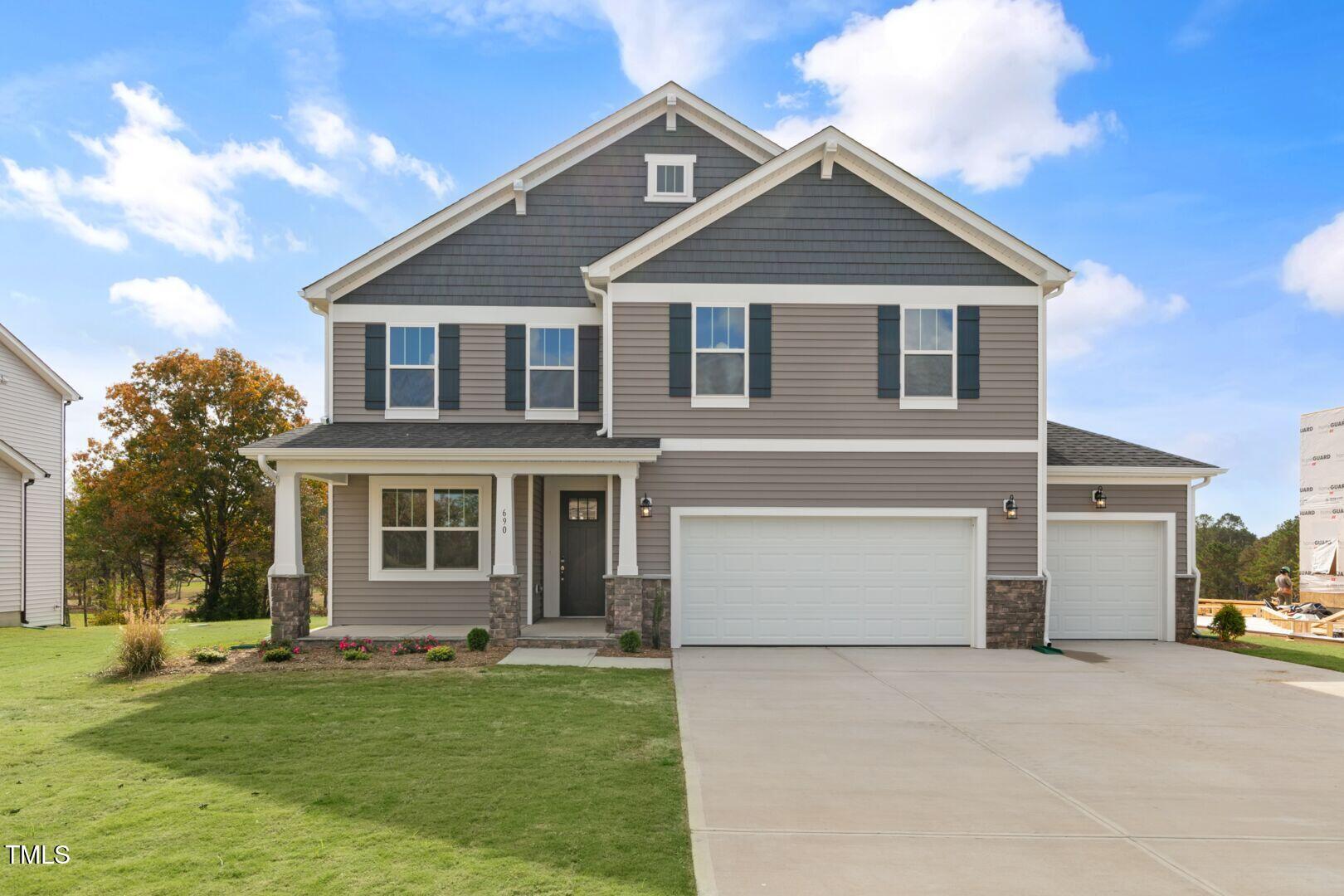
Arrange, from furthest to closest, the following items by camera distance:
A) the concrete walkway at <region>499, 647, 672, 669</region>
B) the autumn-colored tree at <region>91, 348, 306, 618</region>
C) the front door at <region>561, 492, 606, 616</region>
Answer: the autumn-colored tree at <region>91, 348, 306, 618</region> → the front door at <region>561, 492, 606, 616</region> → the concrete walkway at <region>499, 647, 672, 669</region>

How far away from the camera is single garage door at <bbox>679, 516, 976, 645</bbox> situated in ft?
44.5

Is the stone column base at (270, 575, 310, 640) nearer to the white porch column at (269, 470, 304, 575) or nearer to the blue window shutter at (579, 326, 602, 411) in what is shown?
the white porch column at (269, 470, 304, 575)

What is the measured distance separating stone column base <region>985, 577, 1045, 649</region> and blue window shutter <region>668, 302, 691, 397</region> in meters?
5.88

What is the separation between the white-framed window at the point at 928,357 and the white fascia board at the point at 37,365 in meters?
21.2

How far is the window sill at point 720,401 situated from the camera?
44.4 feet

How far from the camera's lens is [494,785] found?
233 inches

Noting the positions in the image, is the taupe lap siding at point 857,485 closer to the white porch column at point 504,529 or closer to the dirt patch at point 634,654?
the dirt patch at point 634,654

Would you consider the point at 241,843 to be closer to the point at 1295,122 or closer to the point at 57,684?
the point at 57,684

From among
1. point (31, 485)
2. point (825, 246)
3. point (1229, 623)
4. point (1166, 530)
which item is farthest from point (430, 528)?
point (1229, 623)

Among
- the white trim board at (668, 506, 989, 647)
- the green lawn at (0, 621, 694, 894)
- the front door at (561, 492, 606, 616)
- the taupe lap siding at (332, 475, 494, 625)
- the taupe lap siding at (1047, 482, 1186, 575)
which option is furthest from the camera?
the front door at (561, 492, 606, 616)

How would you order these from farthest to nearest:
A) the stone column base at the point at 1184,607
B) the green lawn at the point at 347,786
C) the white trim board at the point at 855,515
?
the stone column base at the point at 1184,607
the white trim board at the point at 855,515
the green lawn at the point at 347,786

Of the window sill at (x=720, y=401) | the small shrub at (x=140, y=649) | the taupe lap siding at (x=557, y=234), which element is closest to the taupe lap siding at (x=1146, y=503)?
the window sill at (x=720, y=401)

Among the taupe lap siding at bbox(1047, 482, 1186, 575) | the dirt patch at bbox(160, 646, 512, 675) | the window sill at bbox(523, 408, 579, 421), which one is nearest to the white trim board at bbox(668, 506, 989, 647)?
the taupe lap siding at bbox(1047, 482, 1186, 575)

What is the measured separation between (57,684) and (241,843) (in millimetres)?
7168
